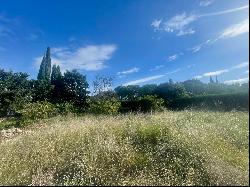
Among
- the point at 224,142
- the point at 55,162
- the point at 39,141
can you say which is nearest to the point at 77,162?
the point at 55,162

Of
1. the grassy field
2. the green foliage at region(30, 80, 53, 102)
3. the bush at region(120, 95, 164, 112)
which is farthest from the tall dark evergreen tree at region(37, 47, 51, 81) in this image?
the grassy field

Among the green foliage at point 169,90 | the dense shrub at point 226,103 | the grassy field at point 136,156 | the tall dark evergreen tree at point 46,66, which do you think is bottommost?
the grassy field at point 136,156

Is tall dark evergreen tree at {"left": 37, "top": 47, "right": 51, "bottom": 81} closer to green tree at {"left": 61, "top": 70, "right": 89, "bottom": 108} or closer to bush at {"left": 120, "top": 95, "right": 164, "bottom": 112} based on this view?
green tree at {"left": 61, "top": 70, "right": 89, "bottom": 108}

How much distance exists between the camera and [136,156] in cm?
548

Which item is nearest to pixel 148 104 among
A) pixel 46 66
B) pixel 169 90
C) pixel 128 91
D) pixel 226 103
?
pixel 226 103

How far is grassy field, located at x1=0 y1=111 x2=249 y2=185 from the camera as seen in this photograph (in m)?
4.75

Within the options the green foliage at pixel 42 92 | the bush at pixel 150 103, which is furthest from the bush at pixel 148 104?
the green foliage at pixel 42 92

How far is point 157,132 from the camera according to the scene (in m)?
6.30

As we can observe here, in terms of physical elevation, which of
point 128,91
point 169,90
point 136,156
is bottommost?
point 136,156

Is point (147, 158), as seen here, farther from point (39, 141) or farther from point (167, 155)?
point (39, 141)

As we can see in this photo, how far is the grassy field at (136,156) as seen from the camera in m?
4.75

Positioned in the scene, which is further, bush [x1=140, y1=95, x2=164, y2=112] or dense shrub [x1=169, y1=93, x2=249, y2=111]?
bush [x1=140, y1=95, x2=164, y2=112]

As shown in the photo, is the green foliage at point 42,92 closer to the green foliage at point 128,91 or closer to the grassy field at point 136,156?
the green foliage at point 128,91

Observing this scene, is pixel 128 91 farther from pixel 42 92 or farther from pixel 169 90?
pixel 42 92
